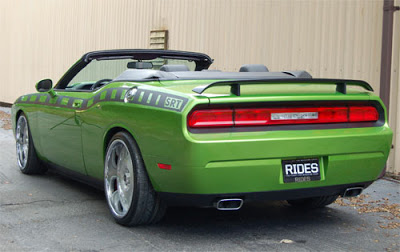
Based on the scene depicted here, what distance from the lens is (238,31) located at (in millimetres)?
9664

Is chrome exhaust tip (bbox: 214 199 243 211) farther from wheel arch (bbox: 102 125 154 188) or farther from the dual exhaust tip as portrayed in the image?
wheel arch (bbox: 102 125 154 188)

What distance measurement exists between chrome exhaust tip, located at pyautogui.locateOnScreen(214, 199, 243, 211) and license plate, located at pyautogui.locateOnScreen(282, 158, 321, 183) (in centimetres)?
34

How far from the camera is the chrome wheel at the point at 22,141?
700cm

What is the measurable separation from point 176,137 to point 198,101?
0.27 m

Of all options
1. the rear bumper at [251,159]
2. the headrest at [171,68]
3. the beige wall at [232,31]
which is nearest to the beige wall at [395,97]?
the beige wall at [232,31]

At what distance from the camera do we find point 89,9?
1551cm

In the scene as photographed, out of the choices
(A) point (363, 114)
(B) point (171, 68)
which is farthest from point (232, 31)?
(A) point (363, 114)

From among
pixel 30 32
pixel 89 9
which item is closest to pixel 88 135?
pixel 89 9

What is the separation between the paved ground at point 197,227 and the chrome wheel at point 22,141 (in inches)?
35.9

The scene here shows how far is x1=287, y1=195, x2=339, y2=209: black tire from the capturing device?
17.3ft

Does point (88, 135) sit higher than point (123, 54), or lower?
lower

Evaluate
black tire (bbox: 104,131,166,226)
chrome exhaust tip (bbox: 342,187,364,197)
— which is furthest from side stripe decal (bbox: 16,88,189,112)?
chrome exhaust tip (bbox: 342,187,364,197)

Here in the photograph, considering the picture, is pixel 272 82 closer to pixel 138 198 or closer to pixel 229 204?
pixel 229 204

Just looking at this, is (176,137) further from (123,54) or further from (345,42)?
(345,42)
